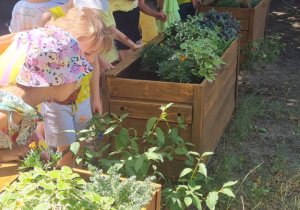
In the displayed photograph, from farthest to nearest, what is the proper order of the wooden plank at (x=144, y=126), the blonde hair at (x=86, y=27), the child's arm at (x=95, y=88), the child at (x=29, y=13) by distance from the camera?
the child at (x=29, y=13) < the child's arm at (x=95, y=88) < the wooden plank at (x=144, y=126) < the blonde hair at (x=86, y=27)

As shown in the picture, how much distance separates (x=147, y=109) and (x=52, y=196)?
181 centimetres

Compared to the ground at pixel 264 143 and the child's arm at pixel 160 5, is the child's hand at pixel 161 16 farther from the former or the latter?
the ground at pixel 264 143

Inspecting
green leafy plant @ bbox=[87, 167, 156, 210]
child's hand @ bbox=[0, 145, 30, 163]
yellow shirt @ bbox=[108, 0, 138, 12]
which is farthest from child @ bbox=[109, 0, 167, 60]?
green leafy plant @ bbox=[87, 167, 156, 210]

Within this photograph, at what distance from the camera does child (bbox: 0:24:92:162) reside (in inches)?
88.3

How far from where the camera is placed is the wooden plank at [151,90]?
335 cm

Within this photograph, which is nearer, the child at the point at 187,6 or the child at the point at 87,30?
the child at the point at 87,30

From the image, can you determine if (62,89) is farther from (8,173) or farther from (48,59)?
(8,173)

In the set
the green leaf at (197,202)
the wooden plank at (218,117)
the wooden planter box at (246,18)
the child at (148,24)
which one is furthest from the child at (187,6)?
the green leaf at (197,202)

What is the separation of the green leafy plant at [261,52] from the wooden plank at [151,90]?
3.44 meters

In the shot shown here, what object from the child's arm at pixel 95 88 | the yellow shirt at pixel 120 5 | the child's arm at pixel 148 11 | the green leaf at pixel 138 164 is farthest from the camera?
the child's arm at pixel 148 11

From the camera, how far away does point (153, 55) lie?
391 centimetres

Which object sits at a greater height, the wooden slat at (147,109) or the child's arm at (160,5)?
the child's arm at (160,5)

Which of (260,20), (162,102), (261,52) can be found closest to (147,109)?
(162,102)

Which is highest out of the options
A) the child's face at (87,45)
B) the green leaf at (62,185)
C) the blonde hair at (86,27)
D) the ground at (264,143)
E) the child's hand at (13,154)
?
the blonde hair at (86,27)
